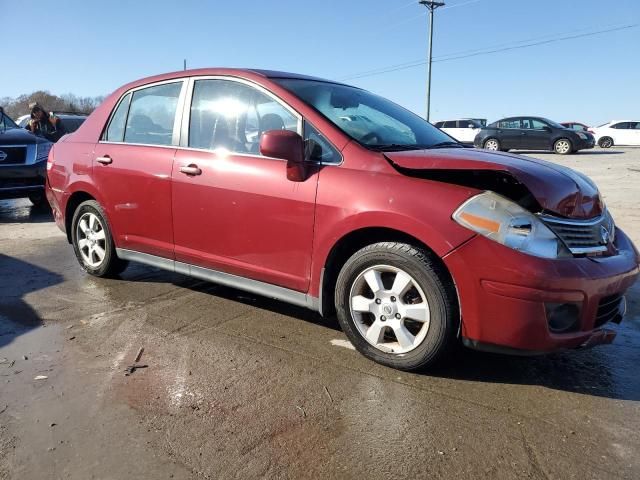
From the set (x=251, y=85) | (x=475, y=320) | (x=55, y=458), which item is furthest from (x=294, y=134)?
(x=55, y=458)

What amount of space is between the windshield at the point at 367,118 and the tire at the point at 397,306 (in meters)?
0.76

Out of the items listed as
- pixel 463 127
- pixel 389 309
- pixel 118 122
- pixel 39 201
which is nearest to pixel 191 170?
pixel 118 122

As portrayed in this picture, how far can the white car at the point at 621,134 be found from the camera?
29.7 m

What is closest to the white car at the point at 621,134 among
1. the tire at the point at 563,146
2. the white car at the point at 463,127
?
the white car at the point at 463,127

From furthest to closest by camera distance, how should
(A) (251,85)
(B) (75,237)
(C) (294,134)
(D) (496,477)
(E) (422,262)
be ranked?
1. (B) (75,237)
2. (A) (251,85)
3. (C) (294,134)
4. (E) (422,262)
5. (D) (496,477)

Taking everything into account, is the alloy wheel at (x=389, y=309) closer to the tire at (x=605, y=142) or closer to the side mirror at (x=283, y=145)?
the side mirror at (x=283, y=145)

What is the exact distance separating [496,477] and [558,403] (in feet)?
2.58

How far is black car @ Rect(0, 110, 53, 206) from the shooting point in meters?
8.07

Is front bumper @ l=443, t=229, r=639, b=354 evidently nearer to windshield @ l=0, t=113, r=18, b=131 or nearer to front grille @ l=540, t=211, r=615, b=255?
front grille @ l=540, t=211, r=615, b=255

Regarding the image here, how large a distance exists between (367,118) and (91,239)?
2722mm

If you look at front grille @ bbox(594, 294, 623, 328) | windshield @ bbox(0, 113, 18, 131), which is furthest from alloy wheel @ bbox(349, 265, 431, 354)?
windshield @ bbox(0, 113, 18, 131)

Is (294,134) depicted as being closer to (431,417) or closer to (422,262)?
(422,262)

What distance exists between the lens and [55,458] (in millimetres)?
2229

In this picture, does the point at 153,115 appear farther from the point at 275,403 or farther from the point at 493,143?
the point at 493,143
